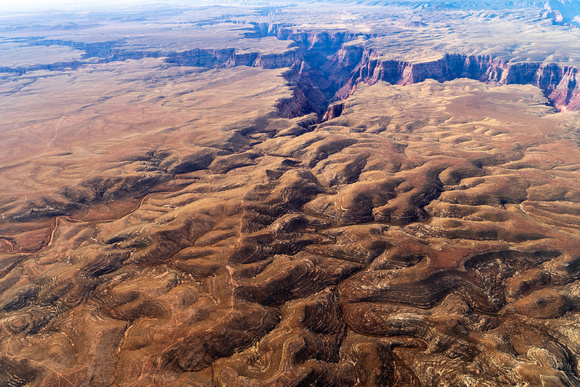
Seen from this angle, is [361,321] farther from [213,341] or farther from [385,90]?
[385,90]

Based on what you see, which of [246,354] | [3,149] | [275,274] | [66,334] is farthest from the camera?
[3,149]

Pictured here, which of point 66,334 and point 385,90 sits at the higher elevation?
point 385,90

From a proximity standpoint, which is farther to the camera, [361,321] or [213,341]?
[361,321]

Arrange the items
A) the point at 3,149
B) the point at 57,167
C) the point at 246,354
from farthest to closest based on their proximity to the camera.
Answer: the point at 3,149, the point at 57,167, the point at 246,354

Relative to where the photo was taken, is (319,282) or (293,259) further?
(293,259)

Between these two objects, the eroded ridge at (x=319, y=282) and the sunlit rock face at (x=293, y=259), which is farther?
the sunlit rock face at (x=293, y=259)

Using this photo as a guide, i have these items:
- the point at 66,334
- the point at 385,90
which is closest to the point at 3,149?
the point at 66,334

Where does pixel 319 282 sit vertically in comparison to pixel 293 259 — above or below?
below

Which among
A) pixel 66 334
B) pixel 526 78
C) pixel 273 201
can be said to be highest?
pixel 526 78
